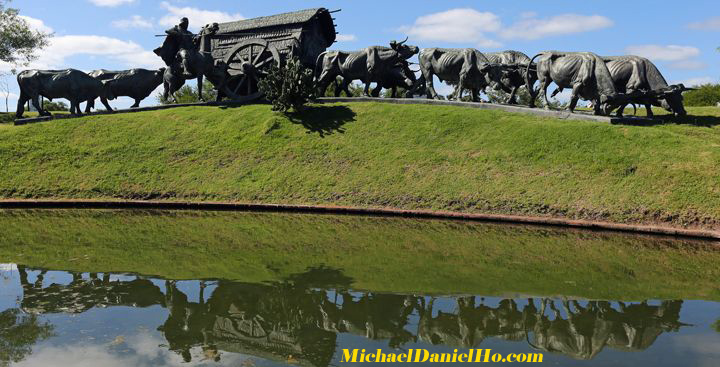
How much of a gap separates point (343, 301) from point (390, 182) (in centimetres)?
997

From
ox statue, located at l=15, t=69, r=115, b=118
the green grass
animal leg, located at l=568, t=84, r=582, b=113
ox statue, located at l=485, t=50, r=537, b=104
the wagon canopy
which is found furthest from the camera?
the wagon canopy

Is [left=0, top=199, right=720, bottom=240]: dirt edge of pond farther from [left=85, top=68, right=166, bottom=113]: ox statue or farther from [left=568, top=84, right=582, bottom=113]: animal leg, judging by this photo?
[left=85, top=68, right=166, bottom=113]: ox statue

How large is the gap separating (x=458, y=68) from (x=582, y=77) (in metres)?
5.58

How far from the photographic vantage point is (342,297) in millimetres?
7109

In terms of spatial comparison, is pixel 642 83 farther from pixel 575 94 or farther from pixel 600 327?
pixel 600 327

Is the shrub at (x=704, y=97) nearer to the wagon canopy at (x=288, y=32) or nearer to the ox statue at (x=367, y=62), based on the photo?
the ox statue at (x=367, y=62)

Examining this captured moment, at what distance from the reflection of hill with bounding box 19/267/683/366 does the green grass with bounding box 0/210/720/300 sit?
1.76 ft

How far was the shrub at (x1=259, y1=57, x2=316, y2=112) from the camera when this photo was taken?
22375 millimetres

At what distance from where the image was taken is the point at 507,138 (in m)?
18.5

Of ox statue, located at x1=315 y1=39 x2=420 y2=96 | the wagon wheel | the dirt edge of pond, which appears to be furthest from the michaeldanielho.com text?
the wagon wheel

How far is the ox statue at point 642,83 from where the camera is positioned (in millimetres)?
18516

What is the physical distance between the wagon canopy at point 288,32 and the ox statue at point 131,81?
439 cm

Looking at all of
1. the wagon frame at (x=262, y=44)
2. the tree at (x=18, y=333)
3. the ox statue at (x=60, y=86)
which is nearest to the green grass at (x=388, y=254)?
the tree at (x=18, y=333)

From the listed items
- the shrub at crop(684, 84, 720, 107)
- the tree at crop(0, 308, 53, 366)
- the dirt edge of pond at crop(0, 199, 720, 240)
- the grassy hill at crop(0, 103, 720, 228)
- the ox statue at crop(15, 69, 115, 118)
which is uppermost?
the shrub at crop(684, 84, 720, 107)
